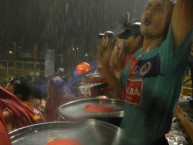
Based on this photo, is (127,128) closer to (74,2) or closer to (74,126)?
(74,126)

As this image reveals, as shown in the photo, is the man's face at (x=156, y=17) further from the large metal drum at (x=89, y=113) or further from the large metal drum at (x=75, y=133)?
the large metal drum at (x=89, y=113)

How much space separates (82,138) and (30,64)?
25.5m

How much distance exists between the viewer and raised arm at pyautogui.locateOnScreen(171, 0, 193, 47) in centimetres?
127

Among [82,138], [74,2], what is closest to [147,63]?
[82,138]

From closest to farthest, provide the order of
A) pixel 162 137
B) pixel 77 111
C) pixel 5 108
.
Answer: pixel 162 137, pixel 5 108, pixel 77 111

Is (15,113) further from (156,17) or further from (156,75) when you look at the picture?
(156,17)

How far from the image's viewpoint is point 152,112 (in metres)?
1.68

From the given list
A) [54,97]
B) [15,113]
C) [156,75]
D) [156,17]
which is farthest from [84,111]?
[54,97]

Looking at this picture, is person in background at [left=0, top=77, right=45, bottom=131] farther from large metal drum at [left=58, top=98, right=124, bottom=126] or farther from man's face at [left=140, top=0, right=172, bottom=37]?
man's face at [left=140, top=0, right=172, bottom=37]

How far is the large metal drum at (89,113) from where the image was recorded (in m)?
2.24

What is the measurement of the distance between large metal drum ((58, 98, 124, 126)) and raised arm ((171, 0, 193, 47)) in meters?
1.05

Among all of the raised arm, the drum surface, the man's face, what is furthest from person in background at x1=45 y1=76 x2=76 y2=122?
the raised arm

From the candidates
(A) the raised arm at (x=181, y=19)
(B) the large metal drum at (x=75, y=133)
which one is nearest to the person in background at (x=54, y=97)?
(B) the large metal drum at (x=75, y=133)

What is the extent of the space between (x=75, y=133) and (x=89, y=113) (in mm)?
564
